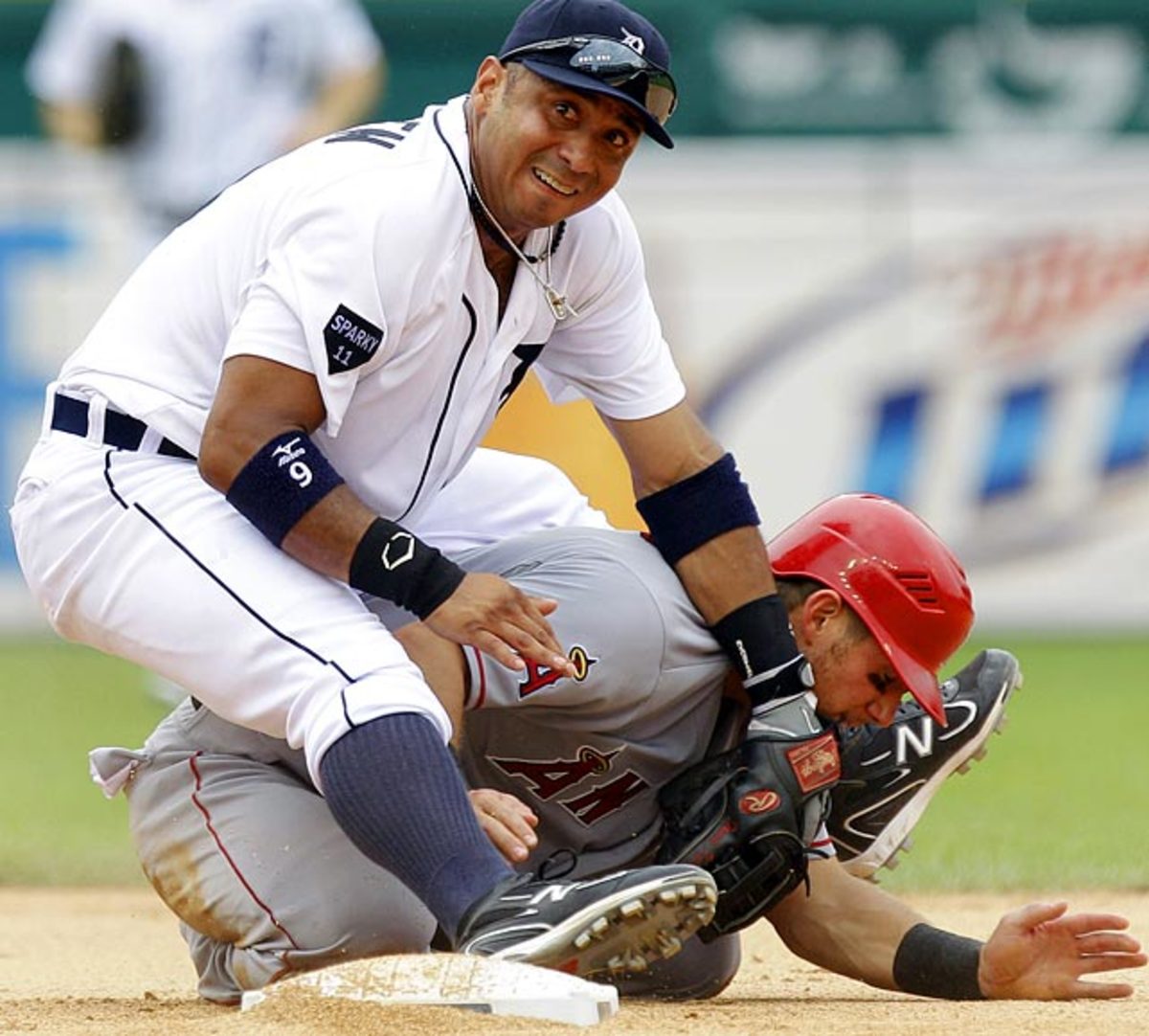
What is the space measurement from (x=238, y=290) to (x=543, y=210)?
45cm

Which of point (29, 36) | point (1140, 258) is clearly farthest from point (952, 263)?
point (29, 36)

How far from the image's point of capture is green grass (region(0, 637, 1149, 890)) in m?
5.61

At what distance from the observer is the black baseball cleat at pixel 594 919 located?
282 cm

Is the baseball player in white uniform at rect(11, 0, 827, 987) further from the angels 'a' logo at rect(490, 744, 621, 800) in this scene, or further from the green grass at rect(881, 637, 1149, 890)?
the green grass at rect(881, 637, 1149, 890)

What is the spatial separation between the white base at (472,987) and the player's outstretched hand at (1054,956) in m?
0.79

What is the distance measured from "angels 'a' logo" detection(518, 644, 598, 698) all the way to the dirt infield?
0.47 metres

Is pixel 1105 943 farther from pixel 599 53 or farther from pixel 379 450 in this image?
pixel 599 53

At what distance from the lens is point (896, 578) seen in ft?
11.8

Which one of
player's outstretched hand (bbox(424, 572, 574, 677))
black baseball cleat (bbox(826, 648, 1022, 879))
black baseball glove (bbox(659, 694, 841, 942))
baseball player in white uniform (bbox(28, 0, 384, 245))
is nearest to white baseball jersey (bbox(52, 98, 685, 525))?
player's outstretched hand (bbox(424, 572, 574, 677))

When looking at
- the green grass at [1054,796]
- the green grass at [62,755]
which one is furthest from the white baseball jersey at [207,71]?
the green grass at [1054,796]

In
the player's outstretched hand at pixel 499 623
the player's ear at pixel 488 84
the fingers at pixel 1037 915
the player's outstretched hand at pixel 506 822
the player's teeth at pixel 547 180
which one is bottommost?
the fingers at pixel 1037 915

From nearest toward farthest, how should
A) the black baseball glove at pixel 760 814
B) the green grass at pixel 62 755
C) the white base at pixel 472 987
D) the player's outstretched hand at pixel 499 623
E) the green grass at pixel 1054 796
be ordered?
the white base at pixel 472 987, the player's outstretched hand at pixel 499 623, the black baseball glove at pixel 760 814, the green grass at pixel 1054 796, the green grass at pixel 62 755

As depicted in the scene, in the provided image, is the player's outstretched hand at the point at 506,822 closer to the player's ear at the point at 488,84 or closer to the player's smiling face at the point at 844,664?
the player's smiling face at the point at 844,664

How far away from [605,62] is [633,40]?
3.1 inches
